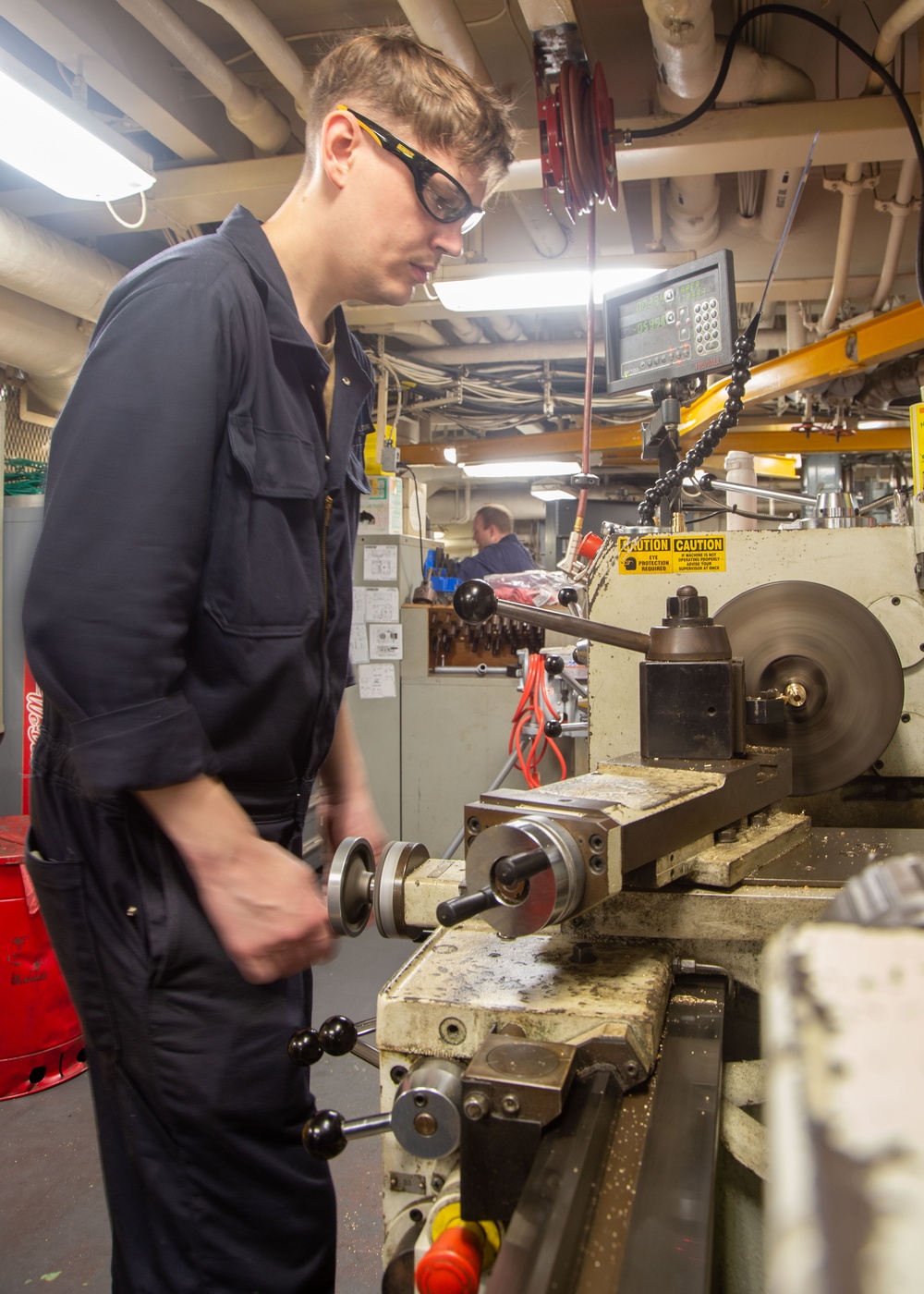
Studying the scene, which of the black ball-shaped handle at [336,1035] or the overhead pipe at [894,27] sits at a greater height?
the overhead pipe at [894,27]

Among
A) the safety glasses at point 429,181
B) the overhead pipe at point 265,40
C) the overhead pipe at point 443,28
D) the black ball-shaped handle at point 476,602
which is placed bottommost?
the black ball-shaped handle at point 476,602

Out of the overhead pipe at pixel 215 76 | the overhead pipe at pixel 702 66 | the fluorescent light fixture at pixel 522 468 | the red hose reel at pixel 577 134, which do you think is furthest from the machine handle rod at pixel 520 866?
the fluorescent light fixture at pixel 522 468

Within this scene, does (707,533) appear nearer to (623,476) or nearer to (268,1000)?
(268,1000)

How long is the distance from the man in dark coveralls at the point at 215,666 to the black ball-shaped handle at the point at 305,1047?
9cm

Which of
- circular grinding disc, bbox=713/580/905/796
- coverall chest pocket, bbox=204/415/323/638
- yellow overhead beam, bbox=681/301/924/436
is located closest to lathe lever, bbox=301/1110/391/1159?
coverall chest pocket, bbox=204/415/323/638

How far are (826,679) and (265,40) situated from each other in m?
1.84

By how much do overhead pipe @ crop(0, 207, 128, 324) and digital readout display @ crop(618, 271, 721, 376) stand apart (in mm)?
1561

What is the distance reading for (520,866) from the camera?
1.74ft

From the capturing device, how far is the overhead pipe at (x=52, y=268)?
2.47 m

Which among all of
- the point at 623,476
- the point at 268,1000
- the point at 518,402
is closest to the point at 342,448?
the point at 268,1000

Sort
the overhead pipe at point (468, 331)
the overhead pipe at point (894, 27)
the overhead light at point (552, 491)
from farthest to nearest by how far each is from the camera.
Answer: the overhead light at point (552, 491) → the overhead pipe at point (468, 331) → the overhead pipe at point (894, 27)

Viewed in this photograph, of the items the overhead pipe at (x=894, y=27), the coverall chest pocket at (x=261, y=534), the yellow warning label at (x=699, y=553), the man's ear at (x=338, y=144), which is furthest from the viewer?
the overhead pipe at (x=894, y=27)

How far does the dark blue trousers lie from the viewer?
760 mm

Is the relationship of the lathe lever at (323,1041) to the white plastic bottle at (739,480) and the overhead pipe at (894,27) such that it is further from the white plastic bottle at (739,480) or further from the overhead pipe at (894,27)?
the overhead pipe at (894,27)
